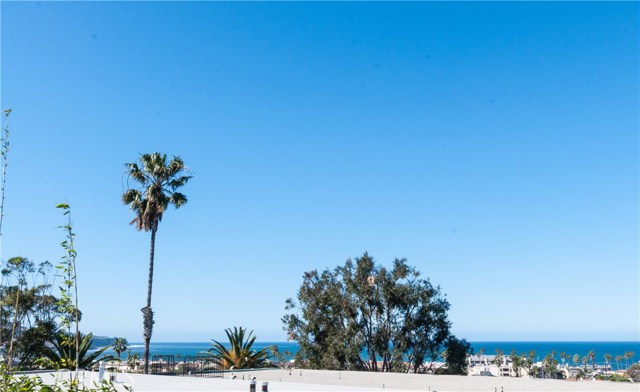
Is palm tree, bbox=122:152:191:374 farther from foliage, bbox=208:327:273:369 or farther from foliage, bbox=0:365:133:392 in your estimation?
foliage, bbox=0:365:133:392

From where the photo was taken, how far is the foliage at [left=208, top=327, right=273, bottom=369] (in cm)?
3175

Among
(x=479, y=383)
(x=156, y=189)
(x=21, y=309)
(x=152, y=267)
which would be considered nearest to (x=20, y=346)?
Answer: (x=21, y=309)

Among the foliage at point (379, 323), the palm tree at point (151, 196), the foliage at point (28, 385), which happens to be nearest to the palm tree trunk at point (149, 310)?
the palm tree at point (151, 196)

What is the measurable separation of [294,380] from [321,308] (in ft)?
44.7

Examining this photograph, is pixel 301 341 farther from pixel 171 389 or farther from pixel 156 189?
pixel 171 389

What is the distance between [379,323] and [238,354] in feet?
31.7

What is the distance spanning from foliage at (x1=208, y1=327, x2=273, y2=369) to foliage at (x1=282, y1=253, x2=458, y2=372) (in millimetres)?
4780

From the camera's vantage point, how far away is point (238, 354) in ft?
105

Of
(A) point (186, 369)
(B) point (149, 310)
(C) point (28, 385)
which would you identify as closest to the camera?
(C) point (28, 385)

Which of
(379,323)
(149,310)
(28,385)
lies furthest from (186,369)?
(28,385)

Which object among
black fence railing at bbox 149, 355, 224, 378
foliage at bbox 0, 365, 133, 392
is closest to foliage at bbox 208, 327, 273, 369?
black fence railing at bbox 149, 355, 224, 378

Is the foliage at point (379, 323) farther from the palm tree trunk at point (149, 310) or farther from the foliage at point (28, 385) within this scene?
the foliage at point (28, 385)

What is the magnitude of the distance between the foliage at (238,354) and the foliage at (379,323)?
4780 mm

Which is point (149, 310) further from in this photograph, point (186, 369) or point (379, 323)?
point (379, 323)
